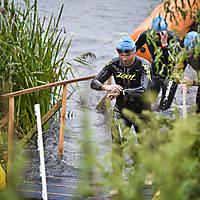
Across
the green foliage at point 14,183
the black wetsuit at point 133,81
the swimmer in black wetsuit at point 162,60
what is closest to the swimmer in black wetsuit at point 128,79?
the black wetsuit at point 133,81

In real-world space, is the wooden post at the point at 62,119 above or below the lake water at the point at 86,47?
above

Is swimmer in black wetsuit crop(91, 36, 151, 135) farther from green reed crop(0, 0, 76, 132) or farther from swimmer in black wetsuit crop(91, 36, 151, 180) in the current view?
green reed crop(0, 0, 76, 132)

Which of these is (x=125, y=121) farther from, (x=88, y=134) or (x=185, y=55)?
(x=88, y=134)

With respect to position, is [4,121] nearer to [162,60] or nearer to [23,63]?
[23,63]

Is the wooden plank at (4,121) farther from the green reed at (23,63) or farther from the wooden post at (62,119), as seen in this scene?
the wooden post at (62,119)

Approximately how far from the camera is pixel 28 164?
19.1ft

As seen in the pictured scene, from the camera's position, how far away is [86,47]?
548 inches

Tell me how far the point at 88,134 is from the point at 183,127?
0.42 meters

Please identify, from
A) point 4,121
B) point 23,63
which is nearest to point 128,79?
point 23,63

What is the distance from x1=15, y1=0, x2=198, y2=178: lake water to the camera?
6024mm

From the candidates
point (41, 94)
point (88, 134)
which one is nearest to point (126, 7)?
point (41, 94)

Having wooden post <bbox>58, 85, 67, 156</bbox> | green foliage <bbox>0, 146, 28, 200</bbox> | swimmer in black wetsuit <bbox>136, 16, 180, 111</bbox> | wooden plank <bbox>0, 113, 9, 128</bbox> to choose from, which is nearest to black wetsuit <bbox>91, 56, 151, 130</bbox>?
wooden post <bbox>58, 85, 67, 156</bbox>

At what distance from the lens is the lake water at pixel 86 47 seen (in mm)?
6024

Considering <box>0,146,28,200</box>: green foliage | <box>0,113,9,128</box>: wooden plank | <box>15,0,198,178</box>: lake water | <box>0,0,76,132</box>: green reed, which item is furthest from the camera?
<box>15,0,198,178</box>: lake water
